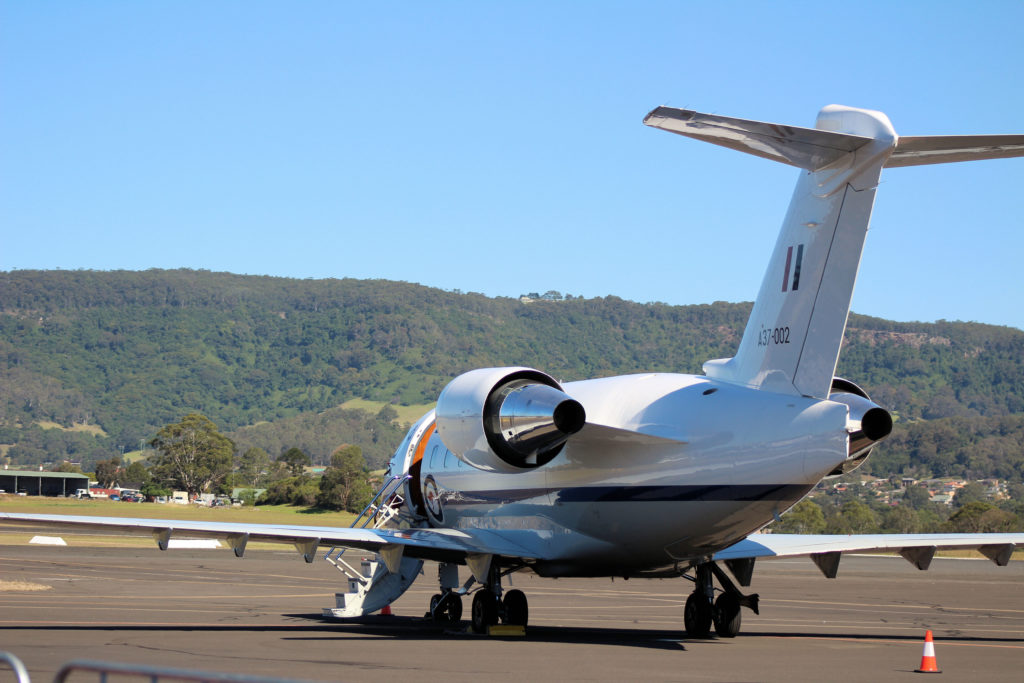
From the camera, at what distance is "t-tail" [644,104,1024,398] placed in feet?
46.5

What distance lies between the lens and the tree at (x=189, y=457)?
117562mm

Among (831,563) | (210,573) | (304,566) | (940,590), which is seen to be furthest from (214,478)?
(831,563)

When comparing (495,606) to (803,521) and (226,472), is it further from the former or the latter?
(226,472)

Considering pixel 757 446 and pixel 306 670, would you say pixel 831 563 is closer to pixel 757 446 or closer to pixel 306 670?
pixel 757 446

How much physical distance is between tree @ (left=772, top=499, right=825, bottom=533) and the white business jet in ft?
175

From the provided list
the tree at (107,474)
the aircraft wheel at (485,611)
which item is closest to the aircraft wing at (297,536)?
the aircraft wheel at (485,611)

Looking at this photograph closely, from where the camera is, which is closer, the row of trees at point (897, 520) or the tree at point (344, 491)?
the row of trees at point (897, 520)

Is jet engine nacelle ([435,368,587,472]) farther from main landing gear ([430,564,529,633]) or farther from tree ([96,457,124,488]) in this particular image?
tree ([96,457,124,488])

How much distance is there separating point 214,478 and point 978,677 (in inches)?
4452

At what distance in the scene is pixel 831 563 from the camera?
20.2 metres

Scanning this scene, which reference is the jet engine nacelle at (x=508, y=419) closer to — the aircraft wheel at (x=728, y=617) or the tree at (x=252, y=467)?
the aircraft wheel at (x=728, y=617)

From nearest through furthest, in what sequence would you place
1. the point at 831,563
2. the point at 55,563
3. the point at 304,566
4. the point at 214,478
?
the point at 831,563 < the point at 55,563 < the point at 304,566 < the point at 214,478

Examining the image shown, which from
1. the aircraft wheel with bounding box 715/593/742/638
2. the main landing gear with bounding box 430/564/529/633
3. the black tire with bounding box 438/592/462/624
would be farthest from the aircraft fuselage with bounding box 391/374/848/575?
the aircraft wheel with bounding box 715/593/742/638

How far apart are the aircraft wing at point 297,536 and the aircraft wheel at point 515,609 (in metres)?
0.66
